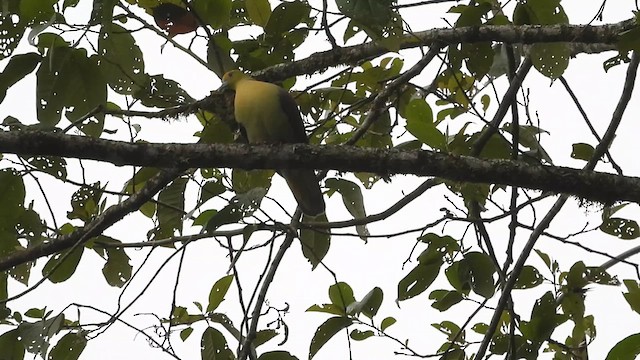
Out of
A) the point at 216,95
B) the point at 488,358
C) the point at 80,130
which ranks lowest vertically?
the point at 488,358

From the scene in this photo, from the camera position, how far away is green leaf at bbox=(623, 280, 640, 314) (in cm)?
289

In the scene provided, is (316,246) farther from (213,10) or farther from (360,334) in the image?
(213,10)

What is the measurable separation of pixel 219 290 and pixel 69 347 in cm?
66

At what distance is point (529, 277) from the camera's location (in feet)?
11.0

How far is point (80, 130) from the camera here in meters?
3.05

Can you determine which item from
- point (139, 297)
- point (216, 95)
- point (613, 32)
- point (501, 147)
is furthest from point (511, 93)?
point (139, 297)

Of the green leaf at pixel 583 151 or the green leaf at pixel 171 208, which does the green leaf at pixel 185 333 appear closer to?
the green leaf at pixel 171 208

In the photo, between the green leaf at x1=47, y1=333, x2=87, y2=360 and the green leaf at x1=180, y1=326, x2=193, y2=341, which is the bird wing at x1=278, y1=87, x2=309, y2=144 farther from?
the green leaf at x1=47, y1=333, x2=87, y2=360

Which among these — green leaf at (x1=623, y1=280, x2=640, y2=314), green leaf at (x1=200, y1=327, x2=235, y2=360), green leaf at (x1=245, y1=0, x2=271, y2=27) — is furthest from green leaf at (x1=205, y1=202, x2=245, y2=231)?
green leaf at (x1=623, y1=280, x2=640, y2=314)

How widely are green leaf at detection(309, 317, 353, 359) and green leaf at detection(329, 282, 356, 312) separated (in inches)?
3.9

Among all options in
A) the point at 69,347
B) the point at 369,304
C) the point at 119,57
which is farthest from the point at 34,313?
the point at 369,304

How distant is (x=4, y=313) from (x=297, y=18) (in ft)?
5.28

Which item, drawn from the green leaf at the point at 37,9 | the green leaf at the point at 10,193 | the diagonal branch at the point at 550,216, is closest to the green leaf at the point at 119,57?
the green leaf at the point at 37,9

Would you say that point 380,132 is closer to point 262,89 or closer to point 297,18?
point 262,89
